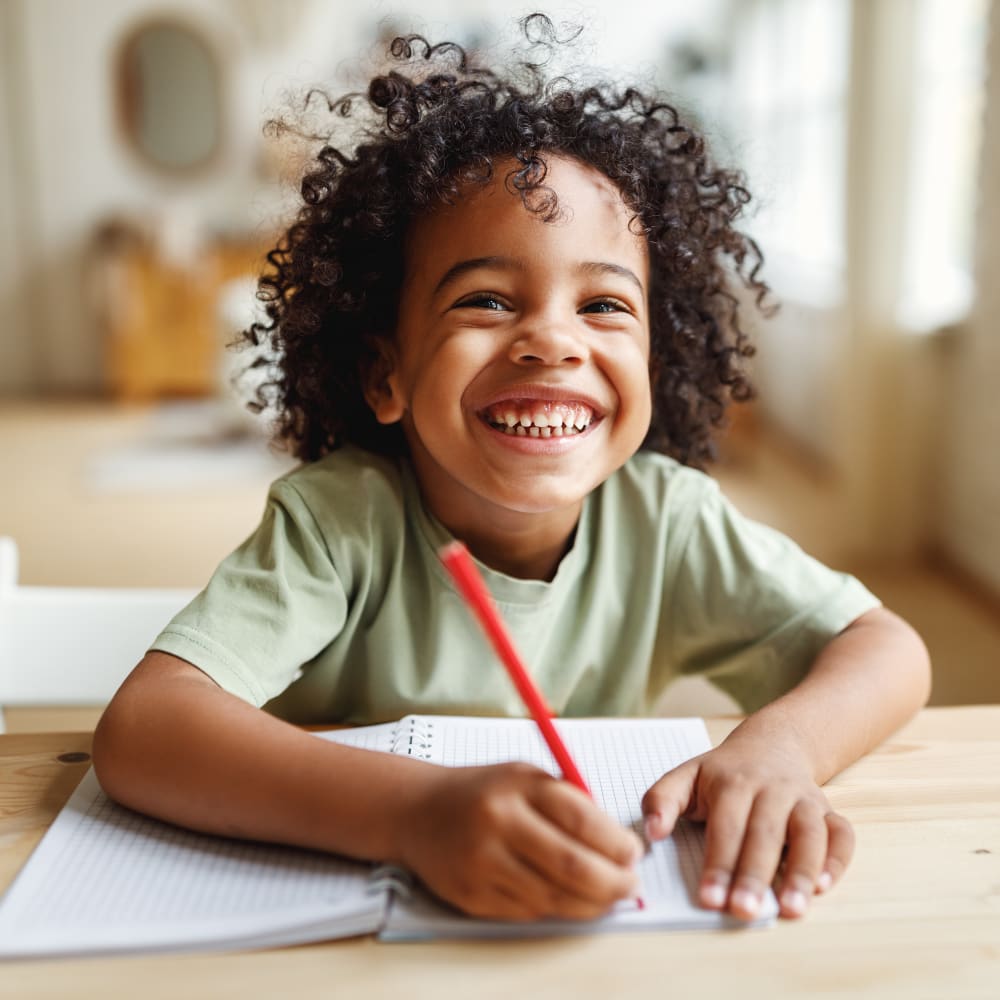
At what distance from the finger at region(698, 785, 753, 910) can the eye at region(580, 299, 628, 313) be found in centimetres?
38

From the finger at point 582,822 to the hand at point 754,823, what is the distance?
0.19 ft

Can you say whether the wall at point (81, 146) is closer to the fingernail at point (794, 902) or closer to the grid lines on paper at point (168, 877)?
the grid lines on paper at point (168, 877)

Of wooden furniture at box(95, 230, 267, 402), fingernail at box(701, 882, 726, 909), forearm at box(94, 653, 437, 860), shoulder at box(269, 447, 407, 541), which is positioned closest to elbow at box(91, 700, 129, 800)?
forearm at box(94, 653, 437, 860)

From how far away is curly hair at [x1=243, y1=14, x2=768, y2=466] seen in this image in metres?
0.90

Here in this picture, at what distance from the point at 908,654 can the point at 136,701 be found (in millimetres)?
570

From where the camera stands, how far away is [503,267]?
0.84 meters

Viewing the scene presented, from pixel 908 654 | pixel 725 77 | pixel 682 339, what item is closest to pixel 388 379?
pixel 682 339

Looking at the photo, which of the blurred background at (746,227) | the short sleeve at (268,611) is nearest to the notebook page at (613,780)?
the short sleeve at (268,611)

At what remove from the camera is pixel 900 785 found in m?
0.73

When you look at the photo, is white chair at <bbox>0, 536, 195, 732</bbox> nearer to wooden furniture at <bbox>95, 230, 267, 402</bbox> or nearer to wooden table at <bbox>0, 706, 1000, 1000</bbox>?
wooden table at <bbox>0, 706, 1000, 1000</bbox>

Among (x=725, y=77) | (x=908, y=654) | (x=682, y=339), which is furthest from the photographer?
(x=725, y=77)

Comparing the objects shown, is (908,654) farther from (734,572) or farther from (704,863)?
(704,863)

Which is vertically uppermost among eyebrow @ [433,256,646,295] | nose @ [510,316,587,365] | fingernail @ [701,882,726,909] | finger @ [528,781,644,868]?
eyebrow @ [433,256,646,295]

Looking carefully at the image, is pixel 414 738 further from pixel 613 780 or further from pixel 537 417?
pixel 537 417
